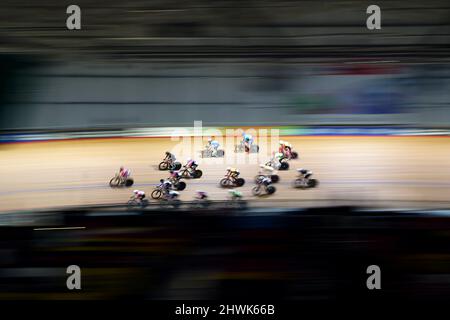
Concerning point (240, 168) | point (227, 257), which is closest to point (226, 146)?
point (240, 168)

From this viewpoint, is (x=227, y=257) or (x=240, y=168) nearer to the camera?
(x=227, y=257)

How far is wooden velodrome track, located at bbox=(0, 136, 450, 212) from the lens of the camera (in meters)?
3.37

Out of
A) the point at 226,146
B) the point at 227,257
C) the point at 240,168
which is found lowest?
the point at 227,257

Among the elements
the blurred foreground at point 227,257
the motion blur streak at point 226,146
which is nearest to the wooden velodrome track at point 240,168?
the motion blur streak at point 226,146

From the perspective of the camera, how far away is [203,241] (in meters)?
3.14

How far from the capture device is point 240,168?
351 cm

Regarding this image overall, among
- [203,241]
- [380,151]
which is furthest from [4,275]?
[380,151]

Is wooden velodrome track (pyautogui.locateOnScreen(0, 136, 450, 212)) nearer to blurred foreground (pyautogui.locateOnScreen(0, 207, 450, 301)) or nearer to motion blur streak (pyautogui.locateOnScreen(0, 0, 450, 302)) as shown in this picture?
motion blur streak (pyautogui.locateOnScreen(0, 0, 450, 302))

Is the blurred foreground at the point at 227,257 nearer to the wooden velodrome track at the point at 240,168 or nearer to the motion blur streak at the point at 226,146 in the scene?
the motion blur streak at the point at 226,146

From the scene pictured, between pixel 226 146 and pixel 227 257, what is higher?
pixel 226 146

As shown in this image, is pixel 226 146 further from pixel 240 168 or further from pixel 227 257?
pixel 227 257

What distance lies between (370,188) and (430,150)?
2.21ft

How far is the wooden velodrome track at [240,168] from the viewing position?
3369mm
